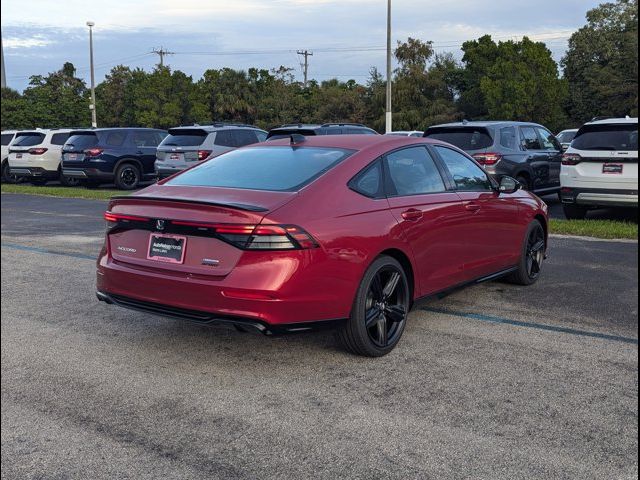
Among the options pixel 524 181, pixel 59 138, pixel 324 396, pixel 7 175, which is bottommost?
pixel 324 396

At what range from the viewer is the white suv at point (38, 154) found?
22562 mm

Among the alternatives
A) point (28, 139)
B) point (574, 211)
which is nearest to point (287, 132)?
point (574, 211)

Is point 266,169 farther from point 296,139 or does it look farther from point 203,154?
point 203,154

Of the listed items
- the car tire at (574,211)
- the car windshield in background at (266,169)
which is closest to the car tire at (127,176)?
the car tire at (574,211)

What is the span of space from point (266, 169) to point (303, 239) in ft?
3.42

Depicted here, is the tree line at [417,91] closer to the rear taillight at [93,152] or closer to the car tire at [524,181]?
the rear taillight at [93,152]

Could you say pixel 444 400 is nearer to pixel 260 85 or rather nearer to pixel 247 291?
pixel 247 291

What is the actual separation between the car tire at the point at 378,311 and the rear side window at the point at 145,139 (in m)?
17.6

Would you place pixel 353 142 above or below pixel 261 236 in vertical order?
above

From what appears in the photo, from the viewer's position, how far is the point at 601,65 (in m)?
53.5

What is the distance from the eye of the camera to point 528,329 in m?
5.65

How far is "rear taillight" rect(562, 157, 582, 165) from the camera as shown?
38.1ft

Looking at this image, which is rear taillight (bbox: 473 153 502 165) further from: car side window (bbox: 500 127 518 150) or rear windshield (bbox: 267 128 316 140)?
rear windshield (bbox: 267 128 316 140)

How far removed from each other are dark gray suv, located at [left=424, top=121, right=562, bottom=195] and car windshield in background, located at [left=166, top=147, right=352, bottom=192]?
7823 mm
